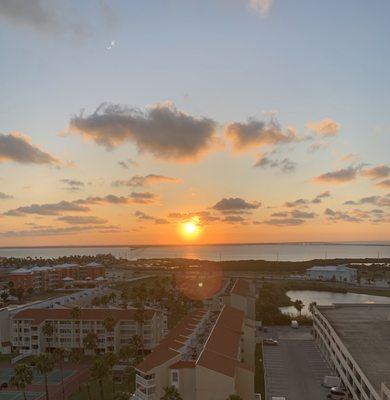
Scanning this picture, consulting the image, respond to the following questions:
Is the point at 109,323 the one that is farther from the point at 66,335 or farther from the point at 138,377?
the point at 138,377

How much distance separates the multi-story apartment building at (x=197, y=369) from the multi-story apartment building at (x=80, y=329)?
15798 mm

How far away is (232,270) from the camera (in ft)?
538

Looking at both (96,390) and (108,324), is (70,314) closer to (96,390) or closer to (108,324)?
(108,324)

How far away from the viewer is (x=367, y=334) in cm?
4262

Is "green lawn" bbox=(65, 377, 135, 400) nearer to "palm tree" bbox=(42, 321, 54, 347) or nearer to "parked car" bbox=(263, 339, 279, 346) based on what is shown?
"palm tree" bbox=(42, 321, 54, 347)

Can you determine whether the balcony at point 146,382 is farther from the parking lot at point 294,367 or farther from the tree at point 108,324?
the tree at point 108,324

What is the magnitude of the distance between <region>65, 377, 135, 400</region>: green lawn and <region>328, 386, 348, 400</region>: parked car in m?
16.1

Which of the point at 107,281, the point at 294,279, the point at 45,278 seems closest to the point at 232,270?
the point at 294,279

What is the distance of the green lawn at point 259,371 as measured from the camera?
127ft

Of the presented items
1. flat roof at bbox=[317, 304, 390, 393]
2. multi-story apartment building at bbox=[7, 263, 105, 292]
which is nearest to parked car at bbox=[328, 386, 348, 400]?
flat roof at bbox=[317, 304, 390, 393]

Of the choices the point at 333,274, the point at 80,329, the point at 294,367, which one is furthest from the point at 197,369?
the point at 333,274

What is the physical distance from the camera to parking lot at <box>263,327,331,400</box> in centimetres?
3831

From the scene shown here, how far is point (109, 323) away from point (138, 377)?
2184 centimetres

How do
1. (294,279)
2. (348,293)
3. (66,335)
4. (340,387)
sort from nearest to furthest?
1. (340,387)
2. (66,335)
3. (348,293)
4. (294,279)
